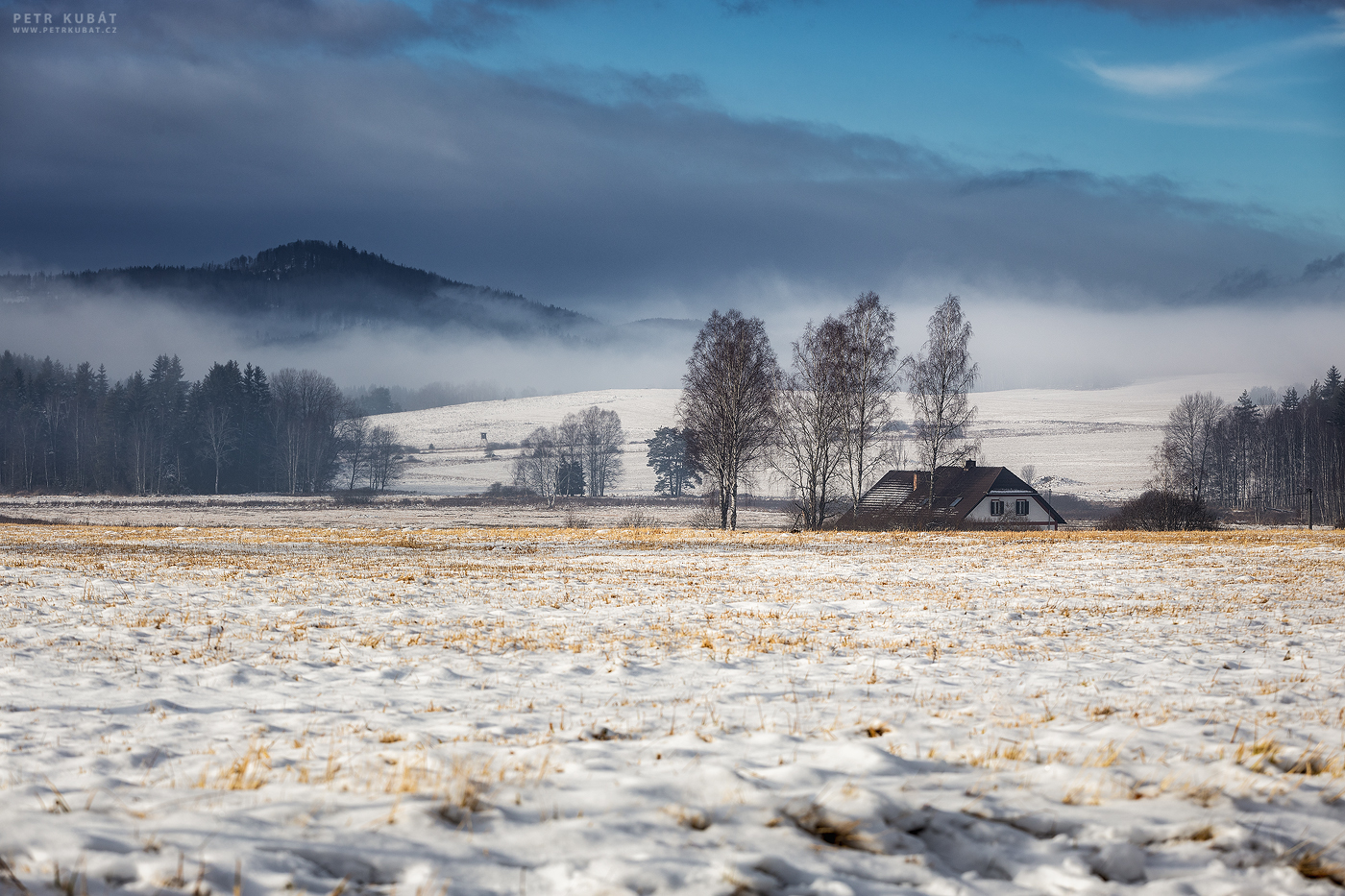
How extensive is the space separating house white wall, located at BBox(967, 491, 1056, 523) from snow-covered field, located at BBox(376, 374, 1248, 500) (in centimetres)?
2592

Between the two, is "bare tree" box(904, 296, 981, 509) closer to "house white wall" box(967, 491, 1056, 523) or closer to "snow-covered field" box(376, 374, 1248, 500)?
"house white wall" box(967, 491, 1056, 523)

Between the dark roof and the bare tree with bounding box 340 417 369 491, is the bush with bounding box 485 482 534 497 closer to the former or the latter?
the bare tree with bounding box 340 417 369 491

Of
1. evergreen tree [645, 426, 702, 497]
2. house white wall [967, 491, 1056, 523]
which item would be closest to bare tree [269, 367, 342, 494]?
evergreen tree [645, 426, 702, 497]

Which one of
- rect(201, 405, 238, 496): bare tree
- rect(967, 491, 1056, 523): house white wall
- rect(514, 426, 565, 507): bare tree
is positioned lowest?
rect(967, 491, 1056, 523): house white wall

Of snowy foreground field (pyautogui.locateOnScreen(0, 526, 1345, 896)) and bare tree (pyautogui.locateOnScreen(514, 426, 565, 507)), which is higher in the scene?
bare tree (pyautogui.locateOnScreen(514, 426, 565, 507))

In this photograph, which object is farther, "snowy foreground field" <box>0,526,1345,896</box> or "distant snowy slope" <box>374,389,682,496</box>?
"distant snowy slope" <box>374,389,682,496</box>

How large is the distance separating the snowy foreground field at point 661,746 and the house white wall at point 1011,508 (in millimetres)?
47701

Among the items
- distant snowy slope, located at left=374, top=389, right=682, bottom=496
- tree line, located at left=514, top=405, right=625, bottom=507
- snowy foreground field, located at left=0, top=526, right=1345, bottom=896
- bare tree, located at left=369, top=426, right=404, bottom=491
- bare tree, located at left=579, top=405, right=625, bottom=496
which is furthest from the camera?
distant snowy slope, located at left=374, top=389, right=682, bottom=496

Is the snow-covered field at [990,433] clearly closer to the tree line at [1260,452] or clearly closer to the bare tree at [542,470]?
the bare tree at [542,470]

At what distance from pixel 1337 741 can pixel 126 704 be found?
28.2ft

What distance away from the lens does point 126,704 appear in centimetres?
602

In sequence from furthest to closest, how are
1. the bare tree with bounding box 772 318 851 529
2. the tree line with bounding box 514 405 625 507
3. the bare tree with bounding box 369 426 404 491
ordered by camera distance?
the bare tree with bounding box 369 426 404 491 < the tree line with bounding box 514 405 625 507 < the bare tree with bounding box 772 318 851 529

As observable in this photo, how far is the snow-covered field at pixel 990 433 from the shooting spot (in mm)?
110625

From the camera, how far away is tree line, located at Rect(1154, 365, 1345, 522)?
259ft
